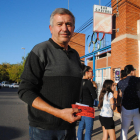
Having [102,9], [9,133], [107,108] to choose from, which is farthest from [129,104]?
[102,9]

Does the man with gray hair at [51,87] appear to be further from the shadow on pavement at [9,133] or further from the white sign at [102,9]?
the white sign at [102,9]

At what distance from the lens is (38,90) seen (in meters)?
1.26

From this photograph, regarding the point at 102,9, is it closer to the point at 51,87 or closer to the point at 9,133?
the point at 9,133

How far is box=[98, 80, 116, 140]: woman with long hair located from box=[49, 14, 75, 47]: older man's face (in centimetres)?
274

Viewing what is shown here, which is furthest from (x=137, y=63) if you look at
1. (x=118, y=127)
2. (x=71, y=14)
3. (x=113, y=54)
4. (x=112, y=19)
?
(x=71, y=14)

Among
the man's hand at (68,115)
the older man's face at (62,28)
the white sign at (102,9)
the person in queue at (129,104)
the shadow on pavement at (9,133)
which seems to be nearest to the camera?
the man's hand at (68,115)

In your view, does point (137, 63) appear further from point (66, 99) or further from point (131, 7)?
point (66, 99)

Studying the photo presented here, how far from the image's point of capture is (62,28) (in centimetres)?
137

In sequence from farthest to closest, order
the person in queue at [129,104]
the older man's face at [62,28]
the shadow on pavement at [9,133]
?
the shadow on pavement at [9,133], the person in queue at [129,104], the older man's face at [62,28]

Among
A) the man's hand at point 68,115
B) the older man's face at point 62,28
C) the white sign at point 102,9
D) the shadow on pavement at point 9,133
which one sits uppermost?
the white sign at point 102,9

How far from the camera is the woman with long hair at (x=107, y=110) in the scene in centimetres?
361

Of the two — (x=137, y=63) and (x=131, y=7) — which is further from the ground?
(x=131, y=7)

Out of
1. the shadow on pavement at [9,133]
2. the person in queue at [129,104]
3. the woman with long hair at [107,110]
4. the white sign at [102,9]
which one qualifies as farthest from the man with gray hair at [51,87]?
the white sign at [102,9]

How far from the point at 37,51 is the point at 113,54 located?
7340 mm
